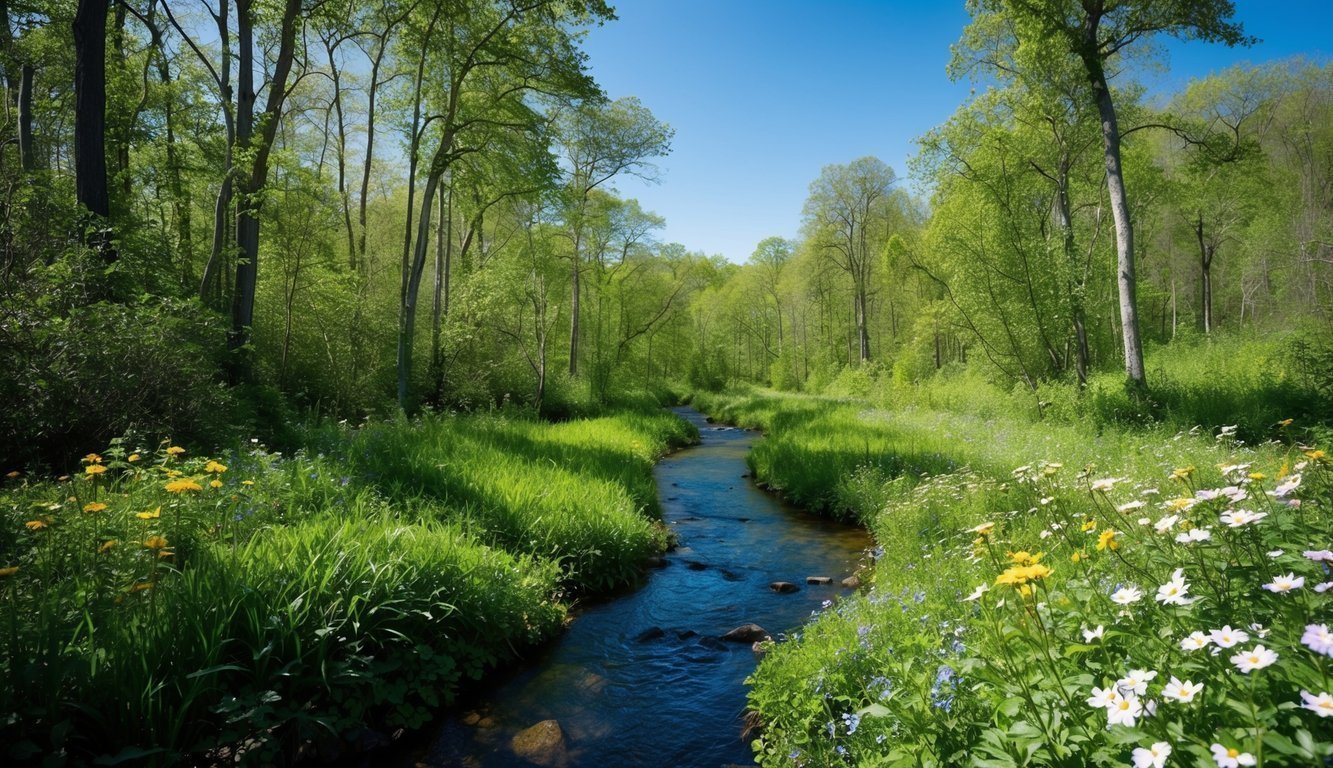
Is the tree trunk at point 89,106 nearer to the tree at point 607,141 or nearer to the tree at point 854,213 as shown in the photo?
the tree at point 607,141

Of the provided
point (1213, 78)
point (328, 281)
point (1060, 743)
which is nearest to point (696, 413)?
point (328, 281)

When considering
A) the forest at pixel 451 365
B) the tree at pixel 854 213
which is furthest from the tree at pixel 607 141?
the tree at pixel 854 213

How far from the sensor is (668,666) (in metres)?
4.85

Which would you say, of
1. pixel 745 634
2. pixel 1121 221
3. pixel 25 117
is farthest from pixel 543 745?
pixel 25 117

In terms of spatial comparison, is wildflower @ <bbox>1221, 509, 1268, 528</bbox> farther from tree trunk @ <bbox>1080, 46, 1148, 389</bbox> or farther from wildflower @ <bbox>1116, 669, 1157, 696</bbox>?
tree trunk @ <bbox>1080, 46, 1148, 389</bbox>

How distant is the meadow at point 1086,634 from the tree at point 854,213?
2595 cm

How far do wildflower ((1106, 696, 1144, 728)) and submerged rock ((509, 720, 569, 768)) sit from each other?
3.15 m

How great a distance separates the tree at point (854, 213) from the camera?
101 ft

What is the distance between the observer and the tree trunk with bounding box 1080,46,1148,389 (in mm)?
11641

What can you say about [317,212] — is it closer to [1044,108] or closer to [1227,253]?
[1044,108]

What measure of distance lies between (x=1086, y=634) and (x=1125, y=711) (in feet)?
1.05

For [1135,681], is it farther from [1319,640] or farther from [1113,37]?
[1113,37]

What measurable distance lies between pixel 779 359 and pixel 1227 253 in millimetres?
25841

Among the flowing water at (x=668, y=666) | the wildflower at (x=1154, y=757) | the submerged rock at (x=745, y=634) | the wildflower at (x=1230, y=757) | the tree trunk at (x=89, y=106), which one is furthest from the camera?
the tree trunk at (x=89, y=106)
